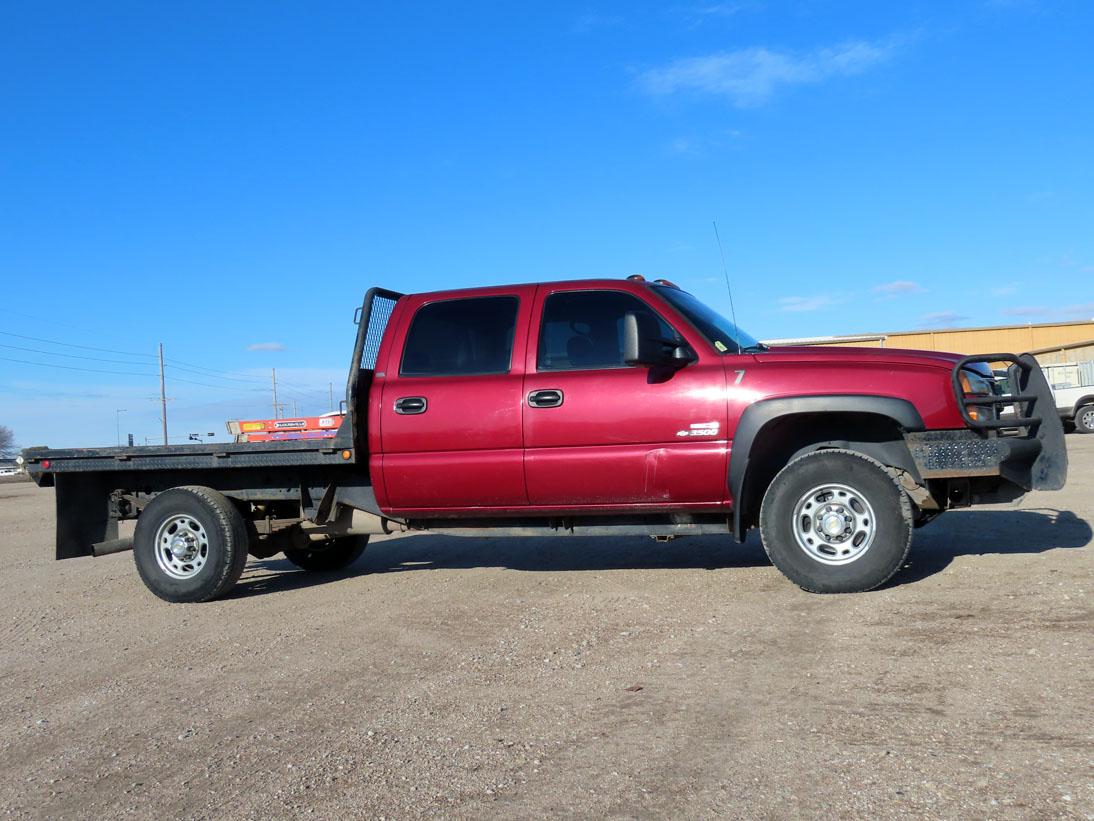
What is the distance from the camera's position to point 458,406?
241 inches

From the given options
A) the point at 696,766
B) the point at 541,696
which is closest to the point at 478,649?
the point at 541,696

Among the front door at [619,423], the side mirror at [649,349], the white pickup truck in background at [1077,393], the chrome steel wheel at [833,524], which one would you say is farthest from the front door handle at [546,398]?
the white pickup truck in background at [1077,393]

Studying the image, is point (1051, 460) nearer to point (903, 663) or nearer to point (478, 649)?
point (903, 663)

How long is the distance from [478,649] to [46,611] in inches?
150

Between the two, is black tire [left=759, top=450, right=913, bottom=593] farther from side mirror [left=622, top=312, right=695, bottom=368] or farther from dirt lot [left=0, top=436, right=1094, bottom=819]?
side mirror [left=622, top=312, right=695, bottom=368]

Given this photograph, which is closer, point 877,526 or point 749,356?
point 877,526

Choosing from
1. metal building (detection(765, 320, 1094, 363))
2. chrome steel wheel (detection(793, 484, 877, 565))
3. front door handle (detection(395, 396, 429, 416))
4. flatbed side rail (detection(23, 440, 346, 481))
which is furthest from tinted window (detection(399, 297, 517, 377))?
metal building (detection(765, 320, 1094, 363))

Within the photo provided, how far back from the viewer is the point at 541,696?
12.9ft

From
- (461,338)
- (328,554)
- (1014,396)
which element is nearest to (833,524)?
(1014,396)

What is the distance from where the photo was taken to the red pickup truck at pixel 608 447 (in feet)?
17.9

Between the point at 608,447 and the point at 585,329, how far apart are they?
0.85 metres

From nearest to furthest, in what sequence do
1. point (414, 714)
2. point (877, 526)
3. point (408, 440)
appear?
point (414, 714) → point (877, 526) → point (408, 440)

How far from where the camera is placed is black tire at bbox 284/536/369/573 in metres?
7.94

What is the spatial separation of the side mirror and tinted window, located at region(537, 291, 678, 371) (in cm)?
18
